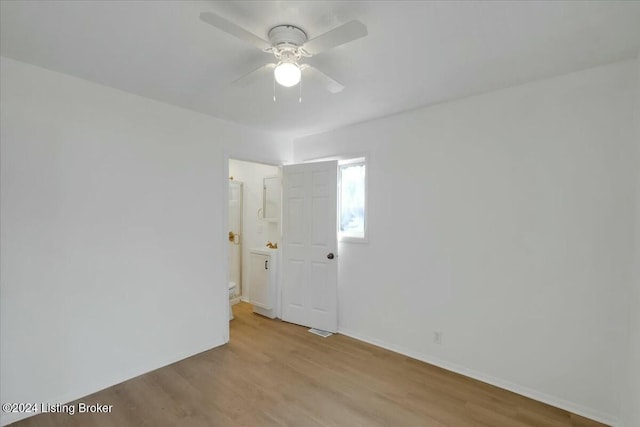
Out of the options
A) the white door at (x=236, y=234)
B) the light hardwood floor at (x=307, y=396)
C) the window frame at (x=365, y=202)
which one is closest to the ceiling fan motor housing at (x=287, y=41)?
the window frame at (x=365, y=202)

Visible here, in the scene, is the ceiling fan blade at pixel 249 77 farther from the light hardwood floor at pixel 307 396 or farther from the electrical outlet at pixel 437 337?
the electrical outlet at pixel 437 337

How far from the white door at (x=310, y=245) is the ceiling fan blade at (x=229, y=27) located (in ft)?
6.79

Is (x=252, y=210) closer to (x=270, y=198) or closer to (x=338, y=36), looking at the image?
(x=270, y=198)

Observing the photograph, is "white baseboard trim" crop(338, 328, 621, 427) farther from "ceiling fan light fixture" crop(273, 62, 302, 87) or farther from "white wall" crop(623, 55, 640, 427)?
"ceiling fan light fixture" crop(273, 62, 302, 87)

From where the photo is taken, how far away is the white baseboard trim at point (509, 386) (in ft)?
6.77

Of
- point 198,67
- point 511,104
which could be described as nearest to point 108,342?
point 198,67

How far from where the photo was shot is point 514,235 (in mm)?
2432

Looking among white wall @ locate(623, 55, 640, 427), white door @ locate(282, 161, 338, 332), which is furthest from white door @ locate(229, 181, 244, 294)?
white wall @ locate(623, 55, 640, 427)

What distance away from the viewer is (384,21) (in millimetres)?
1607

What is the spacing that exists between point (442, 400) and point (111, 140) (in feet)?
11.3

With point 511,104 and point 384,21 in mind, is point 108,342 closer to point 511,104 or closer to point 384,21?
point 384,21

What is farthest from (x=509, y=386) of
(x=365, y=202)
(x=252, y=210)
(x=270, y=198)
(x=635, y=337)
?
(x=252, y=210)

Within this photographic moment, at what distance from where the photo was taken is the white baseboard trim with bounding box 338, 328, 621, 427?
6.77ft

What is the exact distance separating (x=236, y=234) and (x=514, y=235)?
12.9ft
